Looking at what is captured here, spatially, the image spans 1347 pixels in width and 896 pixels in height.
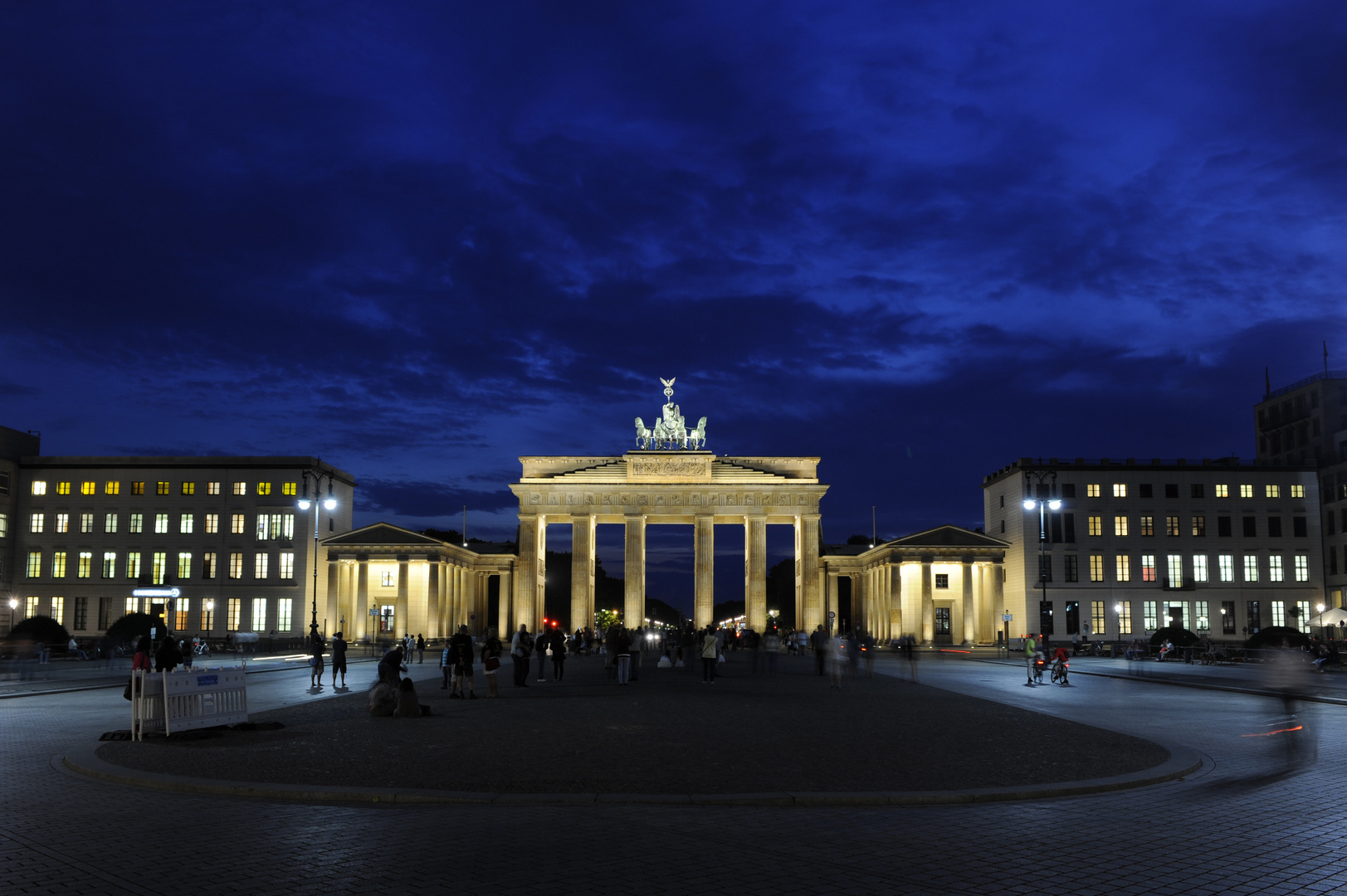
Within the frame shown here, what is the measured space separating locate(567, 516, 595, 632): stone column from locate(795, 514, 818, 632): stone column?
16.1m

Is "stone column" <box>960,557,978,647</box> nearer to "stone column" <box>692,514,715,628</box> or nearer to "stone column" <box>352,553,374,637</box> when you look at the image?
"stone column" <box>692,514,715,628</box>

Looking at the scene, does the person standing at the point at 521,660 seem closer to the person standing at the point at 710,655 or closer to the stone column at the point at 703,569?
the person standing at the point at 710,655

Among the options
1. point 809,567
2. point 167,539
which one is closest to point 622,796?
point 167,539

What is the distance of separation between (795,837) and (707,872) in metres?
1.76

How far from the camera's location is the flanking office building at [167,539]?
87625 mm

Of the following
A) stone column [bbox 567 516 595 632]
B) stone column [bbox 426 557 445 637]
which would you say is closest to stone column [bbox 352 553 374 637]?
stone column [bbox 426 557 445 637]

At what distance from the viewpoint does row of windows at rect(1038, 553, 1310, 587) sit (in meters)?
89.2

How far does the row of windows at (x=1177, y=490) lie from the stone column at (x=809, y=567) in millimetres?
22120

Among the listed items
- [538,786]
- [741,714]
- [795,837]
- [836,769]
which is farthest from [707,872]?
[741,714]

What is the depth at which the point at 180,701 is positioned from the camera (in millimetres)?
18688

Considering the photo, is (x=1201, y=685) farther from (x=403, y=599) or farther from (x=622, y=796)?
(x=403, y=599)

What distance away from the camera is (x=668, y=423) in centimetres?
10038

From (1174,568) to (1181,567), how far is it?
498 millimetres

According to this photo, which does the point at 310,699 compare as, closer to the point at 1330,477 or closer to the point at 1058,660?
the point at 1058,660
